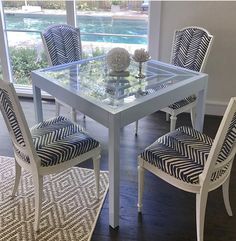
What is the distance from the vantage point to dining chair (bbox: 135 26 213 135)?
2650 mm

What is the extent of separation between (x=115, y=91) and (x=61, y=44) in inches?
43.7

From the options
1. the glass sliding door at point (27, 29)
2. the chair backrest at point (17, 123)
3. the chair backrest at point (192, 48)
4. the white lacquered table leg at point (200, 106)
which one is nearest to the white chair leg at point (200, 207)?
the white lacquered table leg at point (200, 106)

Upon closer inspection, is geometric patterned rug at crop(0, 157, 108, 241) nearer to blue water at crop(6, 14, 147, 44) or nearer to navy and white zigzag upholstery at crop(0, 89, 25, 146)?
navy and white zigzag upholstery at crop(0, 89, 25, 146)

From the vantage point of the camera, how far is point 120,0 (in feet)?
11.1

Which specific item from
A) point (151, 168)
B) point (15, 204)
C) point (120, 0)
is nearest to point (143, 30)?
point (120, 0)

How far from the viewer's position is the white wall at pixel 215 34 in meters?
3.15

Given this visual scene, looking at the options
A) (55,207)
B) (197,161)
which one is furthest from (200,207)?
A: (55,207)

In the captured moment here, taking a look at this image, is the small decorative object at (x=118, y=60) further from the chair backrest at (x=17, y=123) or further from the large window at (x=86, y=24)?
the large window at (x=86, y=24)

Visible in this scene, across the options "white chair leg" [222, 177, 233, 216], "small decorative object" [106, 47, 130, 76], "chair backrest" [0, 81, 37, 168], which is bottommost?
"white chair leg" [222, 177, 233, 216]

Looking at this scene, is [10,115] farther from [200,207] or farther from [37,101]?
[200,207]

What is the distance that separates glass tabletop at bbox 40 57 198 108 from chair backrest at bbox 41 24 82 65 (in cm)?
37

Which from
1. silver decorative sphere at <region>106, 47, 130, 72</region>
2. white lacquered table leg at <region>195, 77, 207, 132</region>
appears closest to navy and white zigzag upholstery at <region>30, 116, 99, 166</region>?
silver decorative sphere at <region>106, 47, 130, 72</region>

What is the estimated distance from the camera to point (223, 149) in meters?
1.69

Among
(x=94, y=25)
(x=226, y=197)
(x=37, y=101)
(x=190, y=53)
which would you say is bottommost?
(x=226, y=197)
